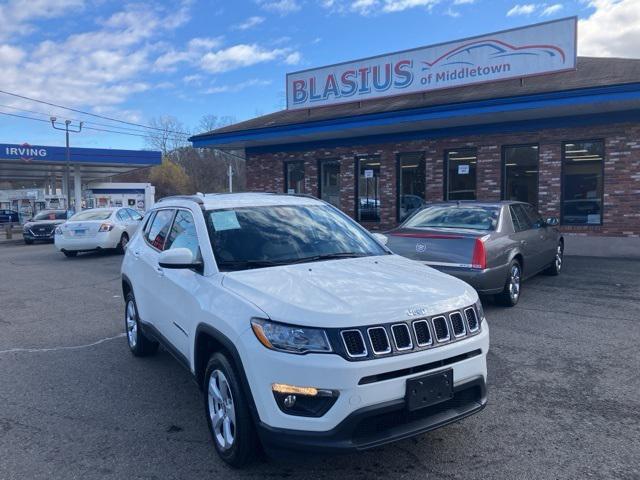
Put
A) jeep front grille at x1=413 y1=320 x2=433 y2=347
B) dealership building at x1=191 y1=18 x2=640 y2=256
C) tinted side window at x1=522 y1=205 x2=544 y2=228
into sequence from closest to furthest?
jeep front grille at x1=413 y1=320 x2=433 y2=347 → tinted side window at x1=522 y1=205 x2=544 y2=228 → dealership building at x1=191 y1=18 x2=640 y2=256

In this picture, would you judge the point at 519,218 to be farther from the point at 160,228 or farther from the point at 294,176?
the point at 294,176

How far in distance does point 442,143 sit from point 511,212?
8.04 m

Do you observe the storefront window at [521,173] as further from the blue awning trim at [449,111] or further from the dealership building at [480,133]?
the blue awning trim at [449,111]

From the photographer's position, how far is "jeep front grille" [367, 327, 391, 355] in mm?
2910

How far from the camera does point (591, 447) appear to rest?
11.6 feet

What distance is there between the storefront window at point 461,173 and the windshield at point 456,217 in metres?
7.40

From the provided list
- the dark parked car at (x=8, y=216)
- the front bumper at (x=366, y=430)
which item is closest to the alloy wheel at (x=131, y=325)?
the front bumper at (x=366, y=430)

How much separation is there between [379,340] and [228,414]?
3.75 feet

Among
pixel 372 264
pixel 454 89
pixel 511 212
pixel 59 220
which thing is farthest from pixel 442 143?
pixel 59 220

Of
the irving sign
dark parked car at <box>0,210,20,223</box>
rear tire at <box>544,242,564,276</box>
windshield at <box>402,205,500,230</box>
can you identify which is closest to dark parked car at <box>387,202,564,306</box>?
windshield at <box>402,205,500,230</box>

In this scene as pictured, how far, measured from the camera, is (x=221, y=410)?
11.3 ft

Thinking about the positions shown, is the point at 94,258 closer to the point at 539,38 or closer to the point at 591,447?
the point at 539,38

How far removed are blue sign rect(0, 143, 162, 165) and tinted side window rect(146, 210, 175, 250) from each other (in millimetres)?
29301

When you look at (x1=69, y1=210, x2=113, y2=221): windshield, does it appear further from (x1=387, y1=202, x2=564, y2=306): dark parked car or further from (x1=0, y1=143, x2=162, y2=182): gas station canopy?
(x1=0, y1=143, x2=162, y2=182): gas station canopy
